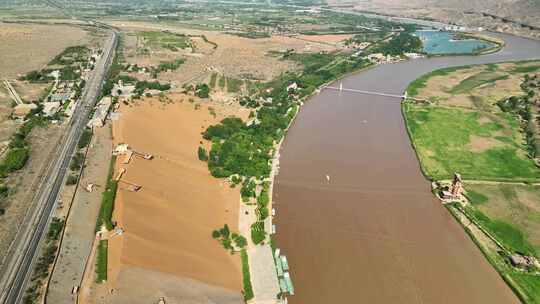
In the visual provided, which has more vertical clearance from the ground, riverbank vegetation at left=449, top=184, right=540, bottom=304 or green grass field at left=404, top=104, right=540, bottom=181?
green grass field at left=404, top=104, right=540, bottom=181

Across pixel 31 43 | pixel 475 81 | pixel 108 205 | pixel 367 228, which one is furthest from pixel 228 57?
pixel 367 228

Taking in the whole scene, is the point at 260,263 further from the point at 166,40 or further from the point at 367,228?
the point at 166,40

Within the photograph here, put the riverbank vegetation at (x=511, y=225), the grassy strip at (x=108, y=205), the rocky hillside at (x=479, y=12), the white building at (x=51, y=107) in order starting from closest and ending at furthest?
the riverbank vegetation at (x=511, y=225) < the grassy strip at (x=108, y=205) < the white building at (x=51, y=107) < the rocky hillside at (x=479, y=12)

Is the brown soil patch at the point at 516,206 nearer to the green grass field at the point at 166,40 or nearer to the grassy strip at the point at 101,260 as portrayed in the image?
the grassy strip at the point at 101,260

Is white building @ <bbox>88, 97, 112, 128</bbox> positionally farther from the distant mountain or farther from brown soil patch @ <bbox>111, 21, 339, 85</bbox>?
the distant mountain

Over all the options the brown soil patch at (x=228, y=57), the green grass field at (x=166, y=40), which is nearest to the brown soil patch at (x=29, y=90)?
the brown soil patch at (x=228, y=57)

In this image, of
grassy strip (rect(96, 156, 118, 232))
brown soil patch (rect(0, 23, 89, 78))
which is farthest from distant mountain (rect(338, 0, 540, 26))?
grassy strip (rect(96, 156, 118, 232))

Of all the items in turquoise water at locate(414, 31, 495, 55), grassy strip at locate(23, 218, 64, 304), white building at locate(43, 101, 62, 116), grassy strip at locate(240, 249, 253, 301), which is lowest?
grassy strip at locate(240, 249, 253, 301)
